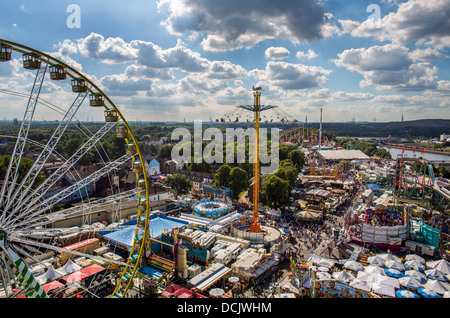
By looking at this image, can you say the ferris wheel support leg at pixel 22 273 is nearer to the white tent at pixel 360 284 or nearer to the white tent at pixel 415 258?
the white tent at pixel 360 284

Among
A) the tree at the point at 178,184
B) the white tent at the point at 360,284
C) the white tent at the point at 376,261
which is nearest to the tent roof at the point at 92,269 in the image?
the white tent at the point at 360,284

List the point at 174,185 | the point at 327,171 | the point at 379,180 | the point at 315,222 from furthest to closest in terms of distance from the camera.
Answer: the point at 327,171 → the point at 379,180 → the point at 174,185 → the point at 315,222

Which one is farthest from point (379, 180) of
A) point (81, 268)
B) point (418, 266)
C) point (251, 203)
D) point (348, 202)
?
point (81, 268)

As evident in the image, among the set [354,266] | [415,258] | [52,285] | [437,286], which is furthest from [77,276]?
[415,258]

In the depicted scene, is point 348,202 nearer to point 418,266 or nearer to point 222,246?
Answer: point 418,266
